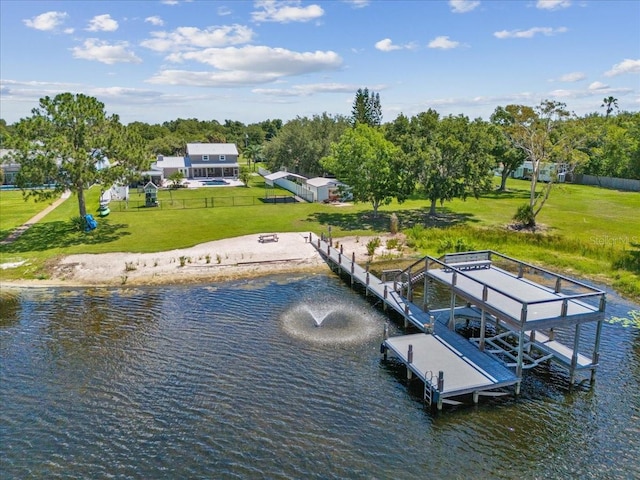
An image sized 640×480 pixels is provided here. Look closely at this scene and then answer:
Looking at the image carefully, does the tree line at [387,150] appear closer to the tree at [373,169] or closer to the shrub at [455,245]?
the tree at [373,169]

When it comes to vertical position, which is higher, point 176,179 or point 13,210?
point 176,179

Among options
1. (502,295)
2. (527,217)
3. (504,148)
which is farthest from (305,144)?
(502,295)

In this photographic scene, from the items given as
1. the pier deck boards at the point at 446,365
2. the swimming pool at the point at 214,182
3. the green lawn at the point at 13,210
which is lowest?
the pier deck boards at the point at 446,365

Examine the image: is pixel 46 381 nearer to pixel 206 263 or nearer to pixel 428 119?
pixel 206 263

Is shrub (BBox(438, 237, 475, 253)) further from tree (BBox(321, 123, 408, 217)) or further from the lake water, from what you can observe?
the lake water

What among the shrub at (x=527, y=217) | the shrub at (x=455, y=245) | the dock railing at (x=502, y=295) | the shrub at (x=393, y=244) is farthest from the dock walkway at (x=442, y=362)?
the shrub at (x=527, y=217)

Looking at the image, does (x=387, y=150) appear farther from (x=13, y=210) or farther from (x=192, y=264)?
(x=13, y=210)
